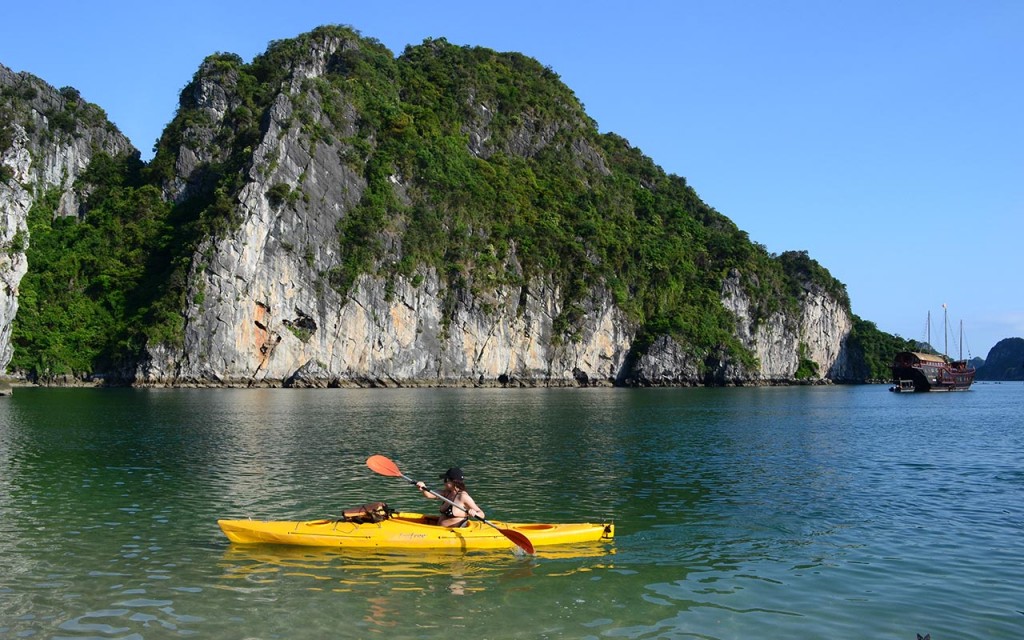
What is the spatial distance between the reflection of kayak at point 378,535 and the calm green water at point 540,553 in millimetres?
277

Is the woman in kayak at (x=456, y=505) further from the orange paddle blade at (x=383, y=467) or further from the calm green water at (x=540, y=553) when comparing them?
the orange paddle blade at (x=383, y=467)

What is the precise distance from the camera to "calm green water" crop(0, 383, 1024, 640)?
35.3 ft

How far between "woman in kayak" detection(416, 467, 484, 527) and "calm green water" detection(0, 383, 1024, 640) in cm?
73

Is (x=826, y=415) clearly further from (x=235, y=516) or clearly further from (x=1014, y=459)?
(x=235, y=516)

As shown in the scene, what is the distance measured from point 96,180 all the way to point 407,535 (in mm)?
106774

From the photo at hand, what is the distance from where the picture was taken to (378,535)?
14.3 metres

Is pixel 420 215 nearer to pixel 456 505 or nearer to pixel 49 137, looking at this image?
pixel 49 137

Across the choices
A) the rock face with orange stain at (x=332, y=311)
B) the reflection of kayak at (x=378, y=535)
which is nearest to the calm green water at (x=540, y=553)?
the reflection of kayak at (x=378, y=535)

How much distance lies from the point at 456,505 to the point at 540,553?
177 centimetres

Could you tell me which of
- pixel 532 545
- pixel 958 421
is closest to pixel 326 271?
pixel 958 421

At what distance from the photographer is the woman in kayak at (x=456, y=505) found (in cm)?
1470

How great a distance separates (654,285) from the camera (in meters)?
123

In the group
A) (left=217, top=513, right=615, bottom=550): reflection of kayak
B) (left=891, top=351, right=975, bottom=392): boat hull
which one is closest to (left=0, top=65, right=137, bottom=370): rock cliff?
(left=217, top=513, right=615, bottom=550): reflection of kayak

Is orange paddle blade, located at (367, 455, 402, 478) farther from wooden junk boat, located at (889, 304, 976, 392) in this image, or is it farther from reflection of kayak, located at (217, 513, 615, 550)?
wooden junk boat, located at (889, 304, 976, 392)
